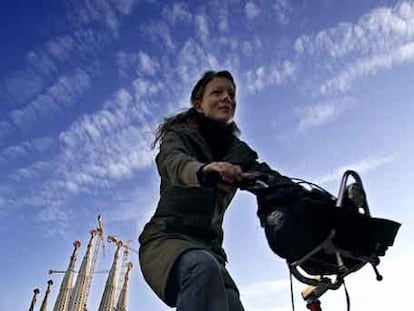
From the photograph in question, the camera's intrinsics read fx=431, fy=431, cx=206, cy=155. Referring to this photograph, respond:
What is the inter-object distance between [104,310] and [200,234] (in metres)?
65.2

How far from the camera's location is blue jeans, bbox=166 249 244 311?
213 cm

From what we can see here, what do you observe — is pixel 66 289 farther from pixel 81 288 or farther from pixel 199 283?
pixel 199 283

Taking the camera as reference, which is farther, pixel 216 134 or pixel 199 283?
pixel 216 134

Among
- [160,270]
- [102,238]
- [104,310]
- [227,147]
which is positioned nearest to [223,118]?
[227,147]

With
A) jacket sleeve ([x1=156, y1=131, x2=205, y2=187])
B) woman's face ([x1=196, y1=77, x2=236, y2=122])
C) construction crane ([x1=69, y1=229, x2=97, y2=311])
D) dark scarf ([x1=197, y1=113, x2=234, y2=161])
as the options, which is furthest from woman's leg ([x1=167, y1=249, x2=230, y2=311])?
construction crane ([x1=69, y1=229, x2=97, y2=311])

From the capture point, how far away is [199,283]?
7.10 ft

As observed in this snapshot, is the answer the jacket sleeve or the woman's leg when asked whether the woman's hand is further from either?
the woman's leg

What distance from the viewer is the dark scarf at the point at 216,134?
303 cm

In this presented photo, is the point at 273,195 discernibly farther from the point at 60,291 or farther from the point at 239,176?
the point at 60,291

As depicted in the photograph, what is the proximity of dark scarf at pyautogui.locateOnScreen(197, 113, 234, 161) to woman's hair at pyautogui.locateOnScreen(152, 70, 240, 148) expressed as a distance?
84mm

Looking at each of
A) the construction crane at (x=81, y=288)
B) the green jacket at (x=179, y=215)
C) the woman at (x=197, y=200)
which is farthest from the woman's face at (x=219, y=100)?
the construction crane at (x=81, y=288)

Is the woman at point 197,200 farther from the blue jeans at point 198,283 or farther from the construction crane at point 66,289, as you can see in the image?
the construction crane at point 66,289

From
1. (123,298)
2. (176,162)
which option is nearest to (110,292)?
(123,298)

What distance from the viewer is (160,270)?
2.41 metres
